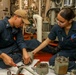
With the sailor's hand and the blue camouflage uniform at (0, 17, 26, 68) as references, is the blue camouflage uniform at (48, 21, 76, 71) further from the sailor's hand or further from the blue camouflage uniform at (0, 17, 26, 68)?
the blue camouflage uniform at (0, 17, 26, 68)

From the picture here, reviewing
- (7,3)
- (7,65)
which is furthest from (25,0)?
(7,65)

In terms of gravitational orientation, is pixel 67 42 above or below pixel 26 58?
above

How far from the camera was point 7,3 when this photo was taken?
15.1 feet

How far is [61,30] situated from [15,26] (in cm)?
59

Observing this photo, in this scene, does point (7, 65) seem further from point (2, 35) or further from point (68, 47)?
point (68, 47)

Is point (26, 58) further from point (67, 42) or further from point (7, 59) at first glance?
point (67, 42)

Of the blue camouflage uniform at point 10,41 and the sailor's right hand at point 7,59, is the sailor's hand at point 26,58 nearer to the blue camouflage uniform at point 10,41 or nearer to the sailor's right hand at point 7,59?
the blue camouflage uniform at point 10,41

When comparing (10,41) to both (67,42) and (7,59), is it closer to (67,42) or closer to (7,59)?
(7,59)

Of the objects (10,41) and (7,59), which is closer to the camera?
(7,59)

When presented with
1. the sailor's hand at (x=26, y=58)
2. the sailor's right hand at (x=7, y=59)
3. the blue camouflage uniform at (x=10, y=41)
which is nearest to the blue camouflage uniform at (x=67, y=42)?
the sailor's hand at (x=26, y=58)

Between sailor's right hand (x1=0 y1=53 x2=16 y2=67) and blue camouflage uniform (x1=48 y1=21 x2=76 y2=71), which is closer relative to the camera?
sailor's right hand (x1=0 y1=53 x2=16 y2=67)

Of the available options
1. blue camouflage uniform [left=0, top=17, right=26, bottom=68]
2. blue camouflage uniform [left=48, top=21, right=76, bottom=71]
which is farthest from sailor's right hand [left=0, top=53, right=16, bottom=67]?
blue camouflage uniform [left=48, top=21, right=76, bottom=71]

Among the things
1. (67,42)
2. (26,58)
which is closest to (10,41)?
(26,58)

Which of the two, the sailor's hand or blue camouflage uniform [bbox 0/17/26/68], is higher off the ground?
blue camouflage uniform [bbox 0/17/26/68]
